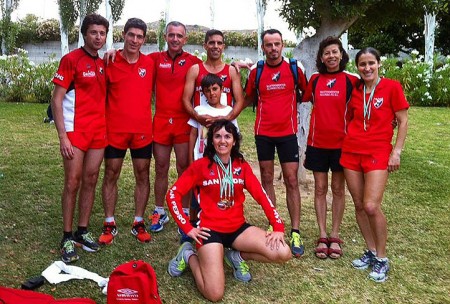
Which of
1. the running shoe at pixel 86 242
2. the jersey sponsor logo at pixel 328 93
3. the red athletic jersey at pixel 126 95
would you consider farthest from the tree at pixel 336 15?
the running shoe at pixel 86 242

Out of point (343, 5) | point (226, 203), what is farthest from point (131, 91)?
point (343, 5)

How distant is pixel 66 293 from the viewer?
3.79 m

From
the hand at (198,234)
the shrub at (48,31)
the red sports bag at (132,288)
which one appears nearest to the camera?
the red sports bag at (132,288)

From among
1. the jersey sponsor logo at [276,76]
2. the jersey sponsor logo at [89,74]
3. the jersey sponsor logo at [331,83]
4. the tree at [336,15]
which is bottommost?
the jersey sponsor logo at [331,83]

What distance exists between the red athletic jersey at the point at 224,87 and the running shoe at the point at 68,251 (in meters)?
1.63

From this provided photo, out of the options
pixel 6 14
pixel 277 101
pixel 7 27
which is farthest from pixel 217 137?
pixel 6 14

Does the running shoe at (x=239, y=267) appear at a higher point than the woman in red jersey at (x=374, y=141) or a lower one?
→ lower

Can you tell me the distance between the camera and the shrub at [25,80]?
14047 mm

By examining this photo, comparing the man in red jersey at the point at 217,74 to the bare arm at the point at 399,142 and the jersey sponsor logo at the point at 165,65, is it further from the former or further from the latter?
the bare arm at the point at 399,142

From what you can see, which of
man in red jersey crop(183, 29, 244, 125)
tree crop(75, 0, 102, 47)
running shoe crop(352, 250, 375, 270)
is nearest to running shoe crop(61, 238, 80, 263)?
man in red jersey crop(183, 29, 244, 125)

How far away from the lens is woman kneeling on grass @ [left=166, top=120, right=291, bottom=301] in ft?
12.8

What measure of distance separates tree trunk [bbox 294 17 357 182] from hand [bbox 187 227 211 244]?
298cm

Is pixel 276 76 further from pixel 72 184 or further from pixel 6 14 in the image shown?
pixel 6 14

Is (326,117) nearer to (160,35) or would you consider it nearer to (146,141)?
(146,141)
